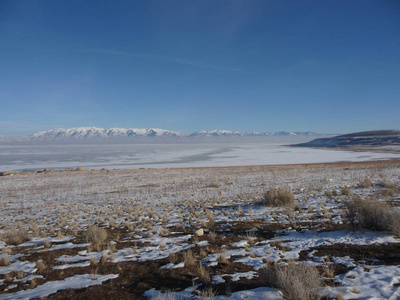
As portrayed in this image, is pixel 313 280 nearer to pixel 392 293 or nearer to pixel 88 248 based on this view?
pixel 392 293

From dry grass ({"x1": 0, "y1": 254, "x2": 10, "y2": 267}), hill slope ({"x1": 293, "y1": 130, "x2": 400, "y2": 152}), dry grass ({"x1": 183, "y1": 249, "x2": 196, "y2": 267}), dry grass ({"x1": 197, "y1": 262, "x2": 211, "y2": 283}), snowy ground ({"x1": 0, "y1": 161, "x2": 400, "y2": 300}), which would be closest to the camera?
snowy ground ({"x1": 0, "y1": 161, "x2": 400, "y2": 300})

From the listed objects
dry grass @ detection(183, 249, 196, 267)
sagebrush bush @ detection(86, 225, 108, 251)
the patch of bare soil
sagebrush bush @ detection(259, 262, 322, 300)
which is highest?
sagebrush bush @ detection(259, 262, 322, 300)

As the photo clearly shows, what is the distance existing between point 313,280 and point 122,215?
25.9 feet

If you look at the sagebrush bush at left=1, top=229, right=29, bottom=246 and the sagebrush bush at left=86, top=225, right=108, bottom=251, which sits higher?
the sagebrush bush at left=86, top=225, right=108, bottom=251

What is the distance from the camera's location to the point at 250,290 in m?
3.54

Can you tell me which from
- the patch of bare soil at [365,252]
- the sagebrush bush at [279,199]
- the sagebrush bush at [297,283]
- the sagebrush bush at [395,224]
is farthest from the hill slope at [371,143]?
the sagebrush bush at [297,283]

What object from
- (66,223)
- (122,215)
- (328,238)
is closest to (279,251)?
(328,238)

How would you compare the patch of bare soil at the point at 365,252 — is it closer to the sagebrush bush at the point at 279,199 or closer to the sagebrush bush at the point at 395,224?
→ the sagebrush bush at the point at 395,224

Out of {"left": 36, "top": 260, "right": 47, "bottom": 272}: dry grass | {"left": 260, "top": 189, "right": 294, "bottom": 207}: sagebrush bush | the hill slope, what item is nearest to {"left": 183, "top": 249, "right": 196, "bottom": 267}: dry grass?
{"left": 36, "top": 260, "right": 47, "bottom": 272}: dry grass

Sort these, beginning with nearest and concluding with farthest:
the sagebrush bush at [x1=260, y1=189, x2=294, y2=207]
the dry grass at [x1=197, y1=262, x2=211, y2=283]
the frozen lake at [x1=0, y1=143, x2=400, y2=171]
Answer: the dry grass at [x1=197, y1=262, x2=211, y2=283] < the sagebrush bush at [x1=260, y1=189, x2=294, y2=207] < the frozen lake at [x1=0, y1=143, x2=400, y2=171]

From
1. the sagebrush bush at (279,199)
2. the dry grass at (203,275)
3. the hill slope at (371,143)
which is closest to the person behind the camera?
the dry grass at (203,275)

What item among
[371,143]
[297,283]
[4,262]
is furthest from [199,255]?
[371,143]

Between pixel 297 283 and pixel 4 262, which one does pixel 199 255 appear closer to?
pixel 297 283

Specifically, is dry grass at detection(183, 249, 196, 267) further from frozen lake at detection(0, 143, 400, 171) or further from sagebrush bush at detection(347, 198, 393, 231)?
frozen lake at detection(0, 143, 400, 171)
